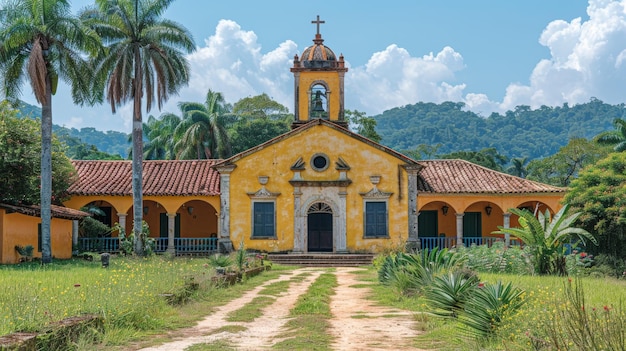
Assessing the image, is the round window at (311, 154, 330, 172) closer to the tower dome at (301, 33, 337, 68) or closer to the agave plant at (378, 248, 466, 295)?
the tower dome at (301, 33, 337, 68)

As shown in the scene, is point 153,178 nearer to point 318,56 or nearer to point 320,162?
point 320,162

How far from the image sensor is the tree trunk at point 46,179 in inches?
1009

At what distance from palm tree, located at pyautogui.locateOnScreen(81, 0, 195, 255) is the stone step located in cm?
621

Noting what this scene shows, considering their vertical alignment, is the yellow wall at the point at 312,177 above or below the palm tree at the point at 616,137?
below

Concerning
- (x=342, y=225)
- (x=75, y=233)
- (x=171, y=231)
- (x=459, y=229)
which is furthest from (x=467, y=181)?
(x=75, y=233)

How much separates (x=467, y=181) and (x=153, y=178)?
47.6ft

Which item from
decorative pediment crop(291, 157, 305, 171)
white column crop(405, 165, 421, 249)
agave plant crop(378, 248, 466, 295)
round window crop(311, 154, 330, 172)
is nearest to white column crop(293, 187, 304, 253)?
decorative pediment crop(291, 157, 305, 171)

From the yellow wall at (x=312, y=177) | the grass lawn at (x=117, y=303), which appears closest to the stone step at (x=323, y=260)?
the yellow wall at (x=312, y=177)

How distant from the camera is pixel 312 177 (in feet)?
112

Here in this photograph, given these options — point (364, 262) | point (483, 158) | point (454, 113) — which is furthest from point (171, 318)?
point (454, 113)

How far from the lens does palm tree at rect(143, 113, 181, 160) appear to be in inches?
2221

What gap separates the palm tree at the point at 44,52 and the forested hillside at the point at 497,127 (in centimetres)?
10484

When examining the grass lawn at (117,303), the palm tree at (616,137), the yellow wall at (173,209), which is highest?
the palm tree at (616,137)

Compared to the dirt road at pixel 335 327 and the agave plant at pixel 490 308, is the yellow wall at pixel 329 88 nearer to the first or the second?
the dirt road at pixel 335 327
